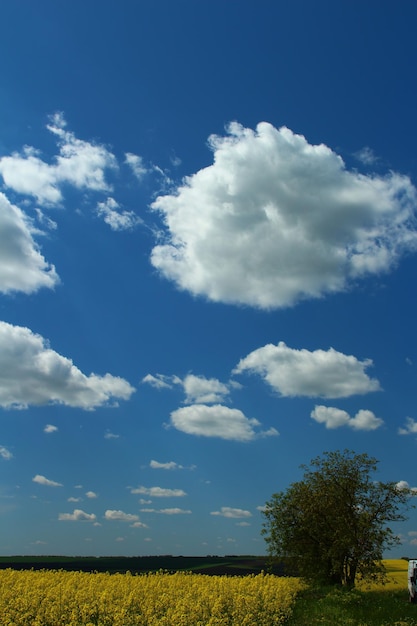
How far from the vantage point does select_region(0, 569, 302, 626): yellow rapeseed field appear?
22.4 metres

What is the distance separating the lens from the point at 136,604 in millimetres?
24094

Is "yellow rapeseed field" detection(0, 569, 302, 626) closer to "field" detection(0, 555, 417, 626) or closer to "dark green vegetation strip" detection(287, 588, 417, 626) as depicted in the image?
"field" detection(0, 555, 417, 626)

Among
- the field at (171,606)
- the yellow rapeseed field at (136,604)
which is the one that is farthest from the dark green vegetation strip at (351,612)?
the yellow rapeseed field at (136,604)

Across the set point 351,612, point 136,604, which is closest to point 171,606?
point 136,604

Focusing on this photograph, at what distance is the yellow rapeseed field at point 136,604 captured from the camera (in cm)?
2238

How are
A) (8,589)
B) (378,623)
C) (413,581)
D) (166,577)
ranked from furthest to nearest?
(413,581), (166,577), (8,589), (378,623)

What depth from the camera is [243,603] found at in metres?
25.0

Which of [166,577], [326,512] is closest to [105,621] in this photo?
[166,577]

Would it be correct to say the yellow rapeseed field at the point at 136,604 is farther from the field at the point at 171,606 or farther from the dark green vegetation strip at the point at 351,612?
the dark green vegetation strip at the point at 351,612

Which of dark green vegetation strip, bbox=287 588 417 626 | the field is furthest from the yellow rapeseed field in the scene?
dark green vegetation strip, bbox=287 588 417 626

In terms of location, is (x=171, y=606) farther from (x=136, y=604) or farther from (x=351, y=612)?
(x=351, y=612)

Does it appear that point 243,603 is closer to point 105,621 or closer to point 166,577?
point 105,621

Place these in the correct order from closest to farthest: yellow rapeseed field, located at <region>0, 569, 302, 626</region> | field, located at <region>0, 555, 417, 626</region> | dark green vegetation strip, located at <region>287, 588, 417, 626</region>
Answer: yellow rapeseed field, located at <region>0, 569, 302, 626</region>
field, located at <region>0, 555, 417, 626</region>
dark green vegetation strip, located at <region>287, 588, 417, 626</region>

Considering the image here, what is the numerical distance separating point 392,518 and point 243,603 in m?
20.7
